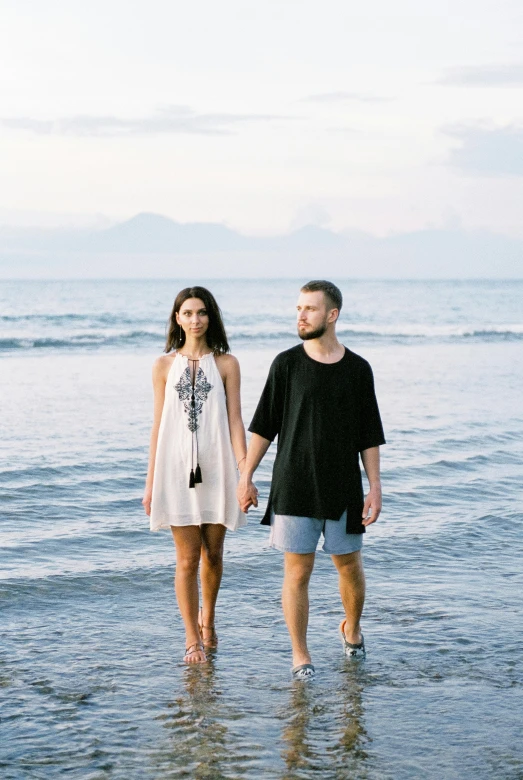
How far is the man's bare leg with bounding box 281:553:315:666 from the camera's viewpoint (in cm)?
477

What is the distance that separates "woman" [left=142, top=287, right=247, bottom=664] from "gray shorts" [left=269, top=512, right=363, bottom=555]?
0.41m

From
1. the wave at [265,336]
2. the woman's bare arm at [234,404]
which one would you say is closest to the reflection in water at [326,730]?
the woman's bare arm at [234,404]

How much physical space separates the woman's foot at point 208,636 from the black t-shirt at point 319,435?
1.08m

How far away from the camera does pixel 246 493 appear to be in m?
4.79

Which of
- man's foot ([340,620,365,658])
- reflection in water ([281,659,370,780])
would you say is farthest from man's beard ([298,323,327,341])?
reflection in water ([281,659,370,780])

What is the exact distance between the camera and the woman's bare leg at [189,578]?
16.6 feet

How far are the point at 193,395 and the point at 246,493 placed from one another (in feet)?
2.05

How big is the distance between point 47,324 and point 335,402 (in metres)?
31.5

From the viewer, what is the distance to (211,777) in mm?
3822

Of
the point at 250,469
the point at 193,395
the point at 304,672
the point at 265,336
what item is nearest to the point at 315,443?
the point at 250,469

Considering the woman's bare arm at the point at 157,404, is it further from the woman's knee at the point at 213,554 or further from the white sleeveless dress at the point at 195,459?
the woman's knee at the point at 213,554

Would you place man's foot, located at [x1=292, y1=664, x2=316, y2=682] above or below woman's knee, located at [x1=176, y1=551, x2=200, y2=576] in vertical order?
below

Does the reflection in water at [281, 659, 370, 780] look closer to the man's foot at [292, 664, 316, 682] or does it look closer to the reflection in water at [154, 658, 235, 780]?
the man's foot at [292, 664, 316, 682]

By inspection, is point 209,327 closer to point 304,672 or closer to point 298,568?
point 298,568
